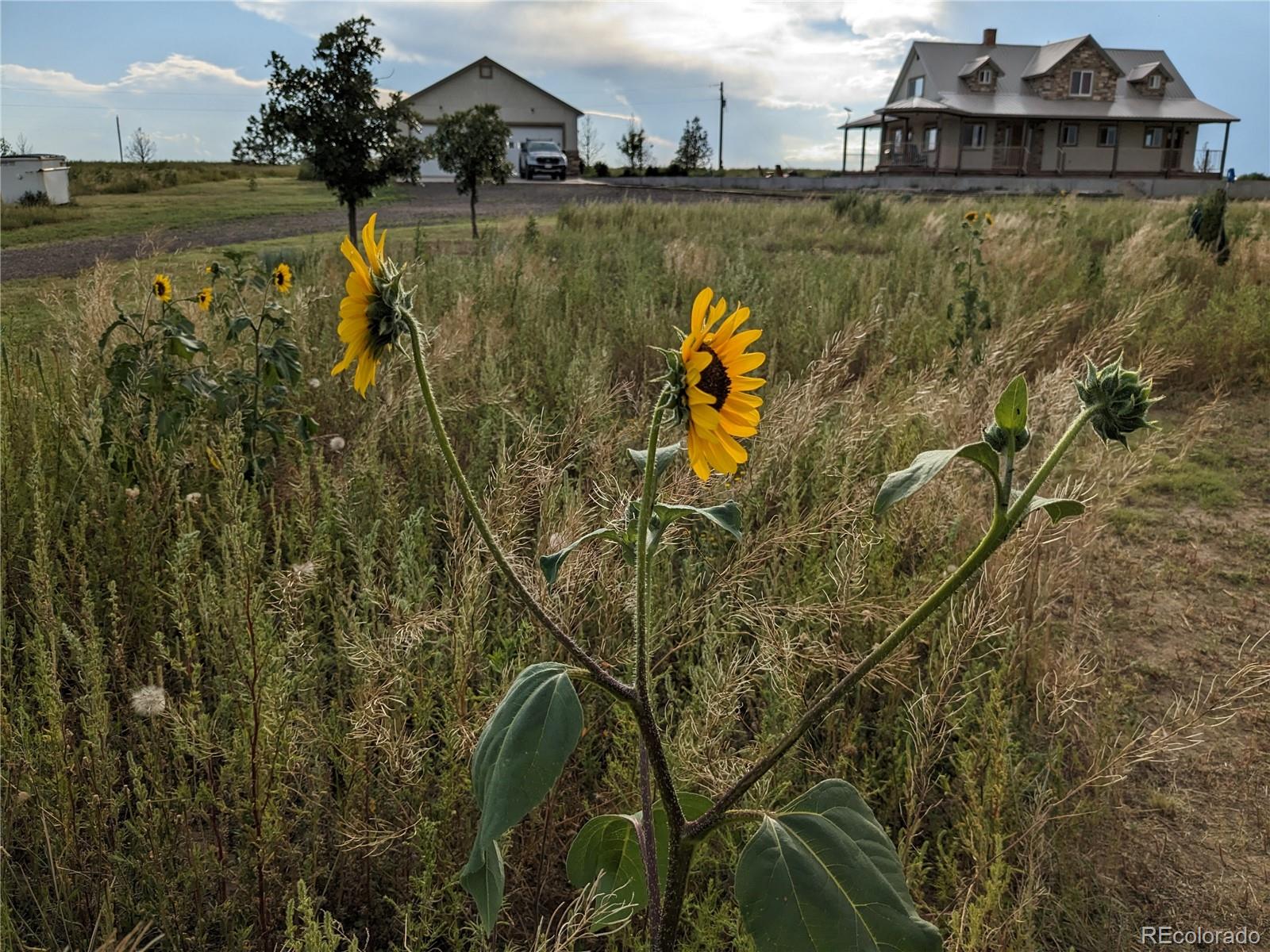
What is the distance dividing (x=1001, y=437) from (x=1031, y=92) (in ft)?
135

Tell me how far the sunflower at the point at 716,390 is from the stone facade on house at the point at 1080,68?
4037 centimetres

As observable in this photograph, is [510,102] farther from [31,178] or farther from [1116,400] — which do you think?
[1116,400]

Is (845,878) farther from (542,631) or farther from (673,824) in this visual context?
(542,631)

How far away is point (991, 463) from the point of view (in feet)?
3.00

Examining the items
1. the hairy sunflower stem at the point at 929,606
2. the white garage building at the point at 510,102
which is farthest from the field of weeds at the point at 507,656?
the white garage building at the point at 510,102

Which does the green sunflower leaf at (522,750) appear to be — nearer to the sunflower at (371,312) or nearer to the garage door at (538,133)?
the sunflower at (371,312)

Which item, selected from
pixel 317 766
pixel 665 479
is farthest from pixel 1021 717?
pixel 317 766

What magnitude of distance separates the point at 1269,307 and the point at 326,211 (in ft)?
65.4

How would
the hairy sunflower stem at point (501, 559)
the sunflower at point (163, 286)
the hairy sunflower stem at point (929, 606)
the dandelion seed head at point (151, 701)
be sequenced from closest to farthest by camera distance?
the hairy sunflower stem at point (929, 606), the hairy sunflower stem at point (501, 559), the dandelion seed head at point (151, 701), the sunflower at point (163, 286)

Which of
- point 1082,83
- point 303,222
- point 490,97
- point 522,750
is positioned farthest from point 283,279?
point 490,97

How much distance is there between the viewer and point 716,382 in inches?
44.0

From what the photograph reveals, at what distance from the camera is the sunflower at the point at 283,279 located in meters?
5.01

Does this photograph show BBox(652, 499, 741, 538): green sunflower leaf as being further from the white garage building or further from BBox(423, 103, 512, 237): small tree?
the white garage building

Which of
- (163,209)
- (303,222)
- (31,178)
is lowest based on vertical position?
(303,222)
